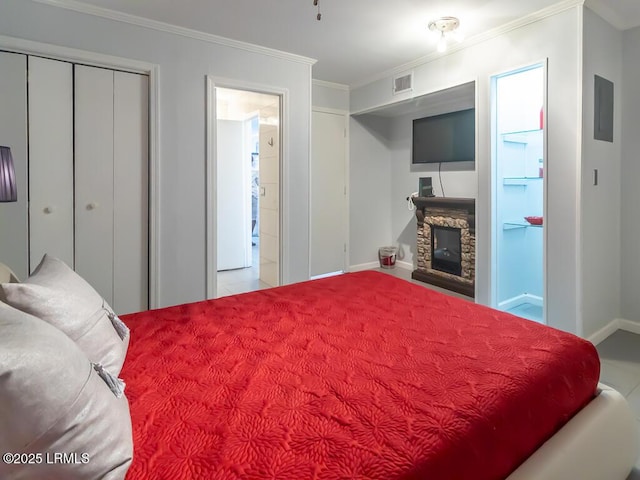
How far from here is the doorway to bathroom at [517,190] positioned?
3.41 m

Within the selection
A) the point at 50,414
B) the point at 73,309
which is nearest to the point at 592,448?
the point at 50,414

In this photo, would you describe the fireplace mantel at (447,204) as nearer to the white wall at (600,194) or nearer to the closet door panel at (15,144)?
the white wall at (600,194)

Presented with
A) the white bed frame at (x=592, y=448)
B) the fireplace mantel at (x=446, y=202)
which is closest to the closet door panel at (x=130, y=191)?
the white bed frame at (x=592, y=448)

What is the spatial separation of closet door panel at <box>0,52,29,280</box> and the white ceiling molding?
160 inches

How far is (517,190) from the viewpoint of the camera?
3.61 metres

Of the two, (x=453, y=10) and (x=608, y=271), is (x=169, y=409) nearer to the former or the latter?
(x=453, y=10)

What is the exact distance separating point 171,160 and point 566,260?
10.7 ft

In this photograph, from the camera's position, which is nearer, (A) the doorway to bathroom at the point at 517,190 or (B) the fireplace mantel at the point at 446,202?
(A) the doorway to bathroom at the point at 517,190

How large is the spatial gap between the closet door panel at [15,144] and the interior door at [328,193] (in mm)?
3078

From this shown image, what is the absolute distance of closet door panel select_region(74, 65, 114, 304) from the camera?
9.57 feet

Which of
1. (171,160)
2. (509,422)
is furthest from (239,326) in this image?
(171,160)

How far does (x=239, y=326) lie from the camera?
5.53 feet

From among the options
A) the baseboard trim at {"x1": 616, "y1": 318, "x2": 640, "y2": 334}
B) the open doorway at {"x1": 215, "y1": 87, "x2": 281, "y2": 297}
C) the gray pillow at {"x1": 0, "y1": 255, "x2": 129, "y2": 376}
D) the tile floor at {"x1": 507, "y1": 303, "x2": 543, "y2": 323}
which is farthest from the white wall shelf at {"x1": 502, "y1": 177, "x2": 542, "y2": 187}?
the gray pillow at {"x1": 0, "y1": 255, "x2": 129, "y2": 376}

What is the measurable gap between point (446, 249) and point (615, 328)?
75.9 inches
